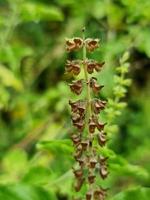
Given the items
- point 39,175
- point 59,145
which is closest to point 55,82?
point 39,175

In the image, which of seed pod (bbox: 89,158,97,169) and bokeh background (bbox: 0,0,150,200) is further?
bokeh background (bbox: 0,0,150,200)

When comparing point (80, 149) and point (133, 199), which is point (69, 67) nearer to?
point (80, 149)

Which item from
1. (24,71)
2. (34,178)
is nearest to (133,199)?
(34,178)

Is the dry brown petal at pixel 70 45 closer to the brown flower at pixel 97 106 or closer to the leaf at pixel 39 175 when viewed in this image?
Result: the brown flower at pixel 97 106

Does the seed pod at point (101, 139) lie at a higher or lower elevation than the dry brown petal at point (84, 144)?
higher

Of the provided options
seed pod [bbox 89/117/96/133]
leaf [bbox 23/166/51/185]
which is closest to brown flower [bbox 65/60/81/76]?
seed pod [bbox 89/117/96/133]

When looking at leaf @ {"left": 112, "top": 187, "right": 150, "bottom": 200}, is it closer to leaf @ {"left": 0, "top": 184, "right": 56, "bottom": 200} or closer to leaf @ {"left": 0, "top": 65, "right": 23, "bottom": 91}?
leaf @ {"left": 0, "top": 184, "right": 56, "bottom": 200}

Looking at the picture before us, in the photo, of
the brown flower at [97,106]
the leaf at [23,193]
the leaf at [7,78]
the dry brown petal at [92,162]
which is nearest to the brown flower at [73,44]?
the brown flower at [97,106]
